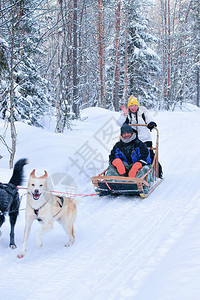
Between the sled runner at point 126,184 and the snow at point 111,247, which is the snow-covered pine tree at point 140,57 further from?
the sled runner at point 126,184

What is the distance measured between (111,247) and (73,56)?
33.6ft

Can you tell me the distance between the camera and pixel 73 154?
7758mm

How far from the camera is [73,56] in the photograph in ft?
41.2

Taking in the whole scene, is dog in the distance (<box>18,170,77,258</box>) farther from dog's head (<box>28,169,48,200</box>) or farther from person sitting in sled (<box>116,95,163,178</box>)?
person sitting in sled (<box>116,95,163,178</box>)

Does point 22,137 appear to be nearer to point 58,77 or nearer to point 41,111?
point 58,77

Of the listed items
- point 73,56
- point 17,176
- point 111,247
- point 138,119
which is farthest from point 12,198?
point 73,56

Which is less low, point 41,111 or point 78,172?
point 41,111

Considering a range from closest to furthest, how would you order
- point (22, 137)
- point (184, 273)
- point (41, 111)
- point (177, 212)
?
1. point (184, 273)
2. point (177, 212)
3. point (22, 137)
4. point (41, 111)

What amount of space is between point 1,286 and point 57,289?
557 mm

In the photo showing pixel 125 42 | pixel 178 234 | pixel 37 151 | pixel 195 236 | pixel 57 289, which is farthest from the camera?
pixel 125 42

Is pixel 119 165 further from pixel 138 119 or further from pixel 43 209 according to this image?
pixel 43 209

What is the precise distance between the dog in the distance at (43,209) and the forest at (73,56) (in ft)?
10.1

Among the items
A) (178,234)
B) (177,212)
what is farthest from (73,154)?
(178,234)

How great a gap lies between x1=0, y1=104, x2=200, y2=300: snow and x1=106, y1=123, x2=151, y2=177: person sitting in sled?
0.53m
